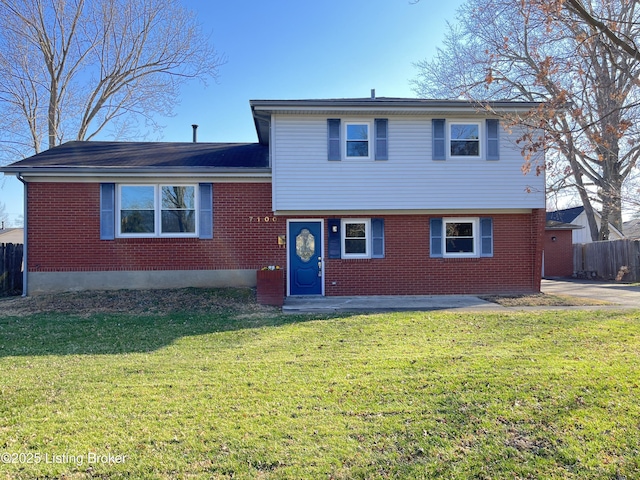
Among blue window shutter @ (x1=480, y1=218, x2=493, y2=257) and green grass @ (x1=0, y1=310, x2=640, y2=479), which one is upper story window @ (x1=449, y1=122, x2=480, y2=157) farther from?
green grass @ (x1=0, y1=310, x2=640, y2=479)

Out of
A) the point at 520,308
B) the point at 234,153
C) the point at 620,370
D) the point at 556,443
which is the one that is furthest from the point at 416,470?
the point at 234,153

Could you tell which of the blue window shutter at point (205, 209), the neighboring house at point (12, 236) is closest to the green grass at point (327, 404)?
the blue window shutter at point (205, 209)

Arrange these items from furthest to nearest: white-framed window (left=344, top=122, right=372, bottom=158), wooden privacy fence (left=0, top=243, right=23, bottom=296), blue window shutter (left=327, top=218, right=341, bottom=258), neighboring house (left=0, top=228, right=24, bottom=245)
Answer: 1. neighboring house (left=0, top=228, right=24, bottom=245)
2. wooden privacy fence (left=0, top=243, right=23, bottom=296)
3. blue window shutter (left=327, top=218, right=341, bottom=258)
4. white-framed window (left=344, top=122, right=372, bottom=158)

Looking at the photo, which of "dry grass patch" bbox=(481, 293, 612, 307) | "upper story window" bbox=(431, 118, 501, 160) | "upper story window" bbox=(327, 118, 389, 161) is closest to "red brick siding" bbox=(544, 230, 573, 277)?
"dry grass patch" bbox=(481, 293, 612, 307)

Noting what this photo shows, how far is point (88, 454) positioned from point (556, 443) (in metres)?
3.83

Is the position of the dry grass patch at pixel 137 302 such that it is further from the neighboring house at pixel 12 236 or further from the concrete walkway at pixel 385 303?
the neighboring house at pixel 12 236

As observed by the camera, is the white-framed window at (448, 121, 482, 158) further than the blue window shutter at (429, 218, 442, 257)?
No

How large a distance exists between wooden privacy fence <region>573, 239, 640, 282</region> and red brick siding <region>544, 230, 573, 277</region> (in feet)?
1.47

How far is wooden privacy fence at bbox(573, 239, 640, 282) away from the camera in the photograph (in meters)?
18.4

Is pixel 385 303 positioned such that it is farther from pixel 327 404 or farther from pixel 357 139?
pixel 327 404

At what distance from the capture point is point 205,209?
39.7 feet

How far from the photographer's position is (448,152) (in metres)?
12.0

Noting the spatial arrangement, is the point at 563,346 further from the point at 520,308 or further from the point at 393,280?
the point at 393,280

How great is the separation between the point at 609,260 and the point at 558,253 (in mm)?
2539
